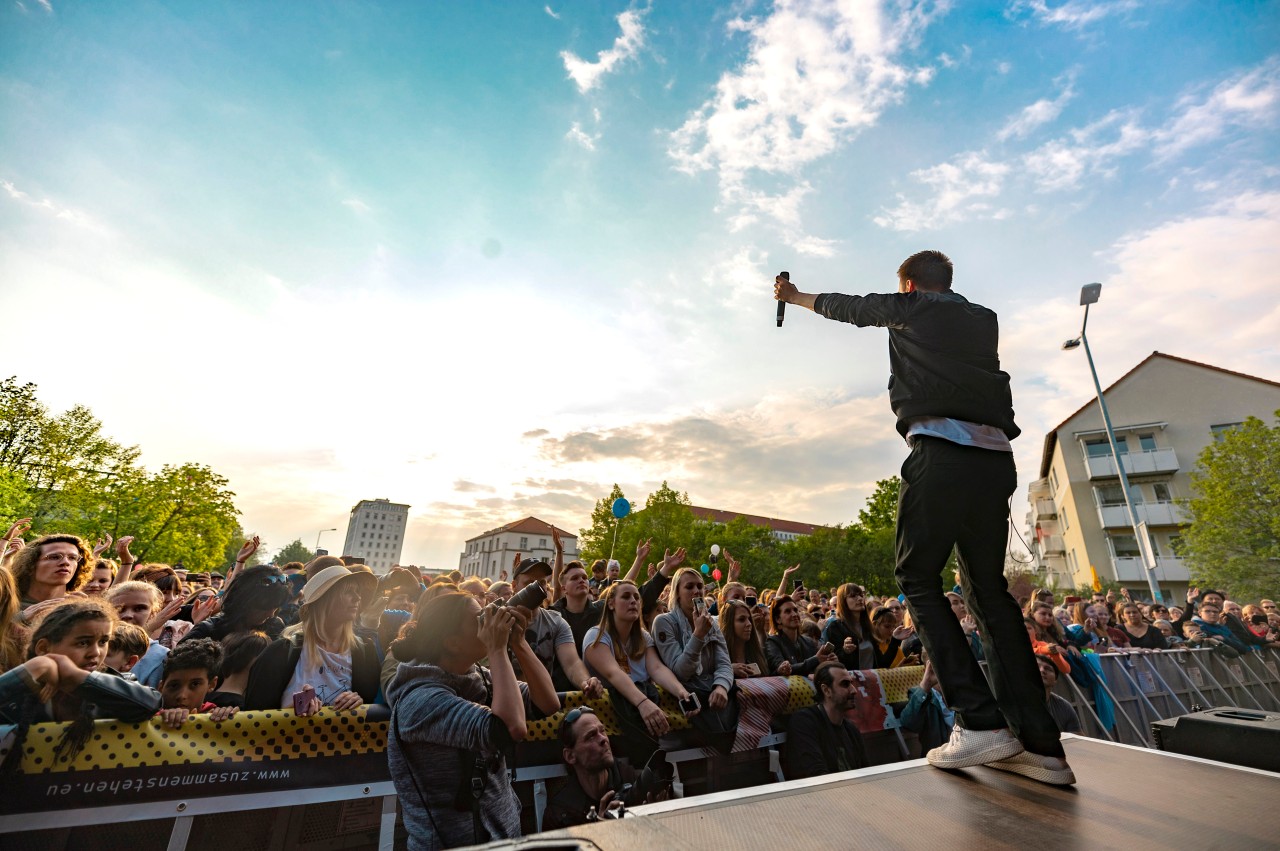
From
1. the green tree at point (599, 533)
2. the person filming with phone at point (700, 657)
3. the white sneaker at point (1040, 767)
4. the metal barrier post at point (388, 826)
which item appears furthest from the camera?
the green tree at point (599, 533)

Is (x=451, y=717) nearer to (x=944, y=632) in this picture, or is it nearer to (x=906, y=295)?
(x=944, y=632)

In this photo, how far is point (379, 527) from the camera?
152m

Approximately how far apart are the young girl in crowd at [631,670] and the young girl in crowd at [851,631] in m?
2.33

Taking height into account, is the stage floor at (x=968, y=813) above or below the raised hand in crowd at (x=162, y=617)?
below

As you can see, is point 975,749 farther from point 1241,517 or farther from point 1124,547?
point 1124,547

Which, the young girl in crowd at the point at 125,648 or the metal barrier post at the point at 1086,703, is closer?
the young girl in crowd at the point at 125,648

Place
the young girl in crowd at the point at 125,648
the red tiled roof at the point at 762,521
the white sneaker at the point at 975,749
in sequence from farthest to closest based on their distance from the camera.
Answer: the red tiled roof at the point at 762,521 < the young girl in crowd at the point at 125,648 < the white sneaker at the point at 975,749

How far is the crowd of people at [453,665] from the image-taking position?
254cm

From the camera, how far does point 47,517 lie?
26.3 meters

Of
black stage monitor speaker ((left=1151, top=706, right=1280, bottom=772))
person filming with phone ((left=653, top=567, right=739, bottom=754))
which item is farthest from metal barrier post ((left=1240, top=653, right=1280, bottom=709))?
person filming with phone ((left=653, top=567, right=739, bottom=754))

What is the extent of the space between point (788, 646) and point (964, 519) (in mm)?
4000

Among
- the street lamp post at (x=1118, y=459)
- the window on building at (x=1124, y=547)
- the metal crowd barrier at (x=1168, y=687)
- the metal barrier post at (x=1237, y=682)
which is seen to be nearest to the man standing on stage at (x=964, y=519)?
the metal crowd barrier at (x=1168, y=687)

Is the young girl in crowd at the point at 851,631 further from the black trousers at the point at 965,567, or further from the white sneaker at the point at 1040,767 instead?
the white sneaker at the point at 1040,767

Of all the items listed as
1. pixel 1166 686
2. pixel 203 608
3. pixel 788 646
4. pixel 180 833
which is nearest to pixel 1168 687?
pixel 1166 686
